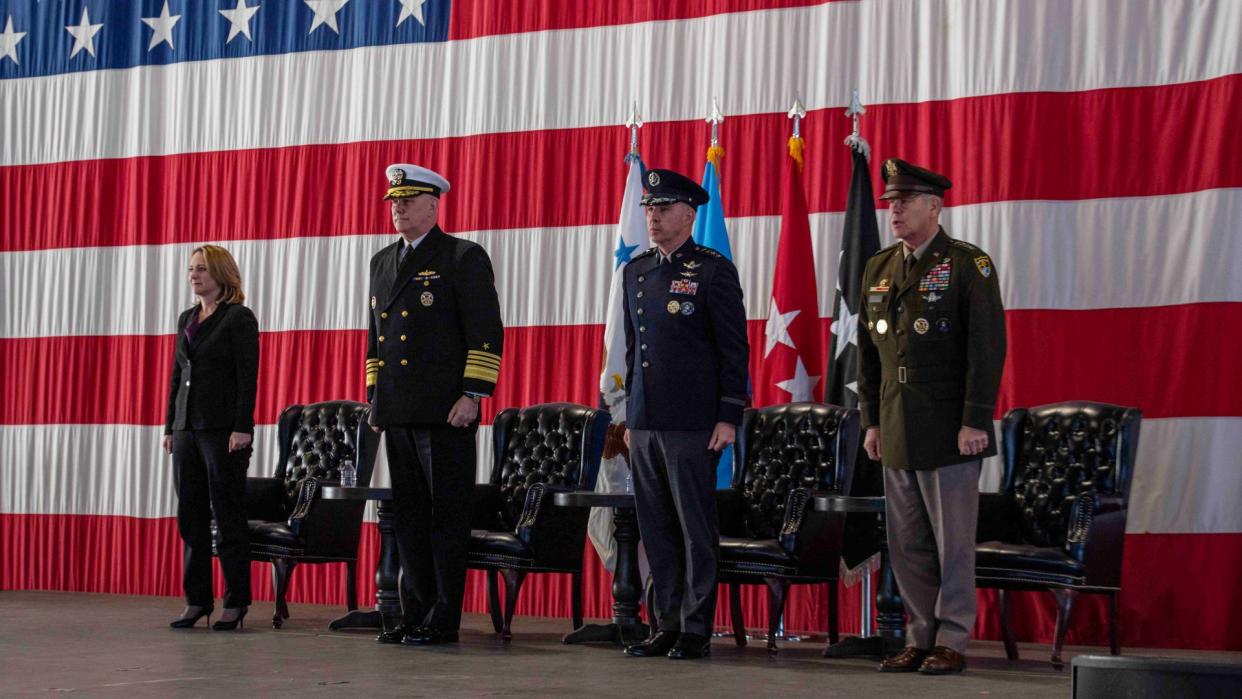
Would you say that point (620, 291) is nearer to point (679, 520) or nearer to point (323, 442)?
point (323, 442)

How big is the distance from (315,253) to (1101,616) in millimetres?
4017

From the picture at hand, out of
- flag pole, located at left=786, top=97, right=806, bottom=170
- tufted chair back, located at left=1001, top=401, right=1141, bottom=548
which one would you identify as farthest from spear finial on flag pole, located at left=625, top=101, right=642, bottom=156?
tufted chair back, located at left=1001, top=401, right=1141, bottom=548

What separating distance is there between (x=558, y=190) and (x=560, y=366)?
0.81 meters

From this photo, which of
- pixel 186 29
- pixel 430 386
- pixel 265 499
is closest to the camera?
pixel 430 386

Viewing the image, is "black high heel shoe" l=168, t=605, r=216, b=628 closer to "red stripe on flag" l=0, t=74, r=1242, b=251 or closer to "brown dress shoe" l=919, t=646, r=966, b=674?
"red stripe on flag" l=0, t=74, r=1242, b=251

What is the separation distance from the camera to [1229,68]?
Result: 19.5 feet

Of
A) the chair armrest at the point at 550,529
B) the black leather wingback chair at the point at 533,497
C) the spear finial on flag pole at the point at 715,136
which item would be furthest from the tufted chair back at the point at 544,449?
the spear finial on flag pole at the point at 715,136

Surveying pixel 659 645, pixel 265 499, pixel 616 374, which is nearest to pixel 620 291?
pixel 616 374

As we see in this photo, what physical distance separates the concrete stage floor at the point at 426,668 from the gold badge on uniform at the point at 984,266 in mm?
1202

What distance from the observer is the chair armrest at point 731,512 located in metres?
5.86

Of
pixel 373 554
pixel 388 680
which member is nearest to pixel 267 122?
pixel 373 554

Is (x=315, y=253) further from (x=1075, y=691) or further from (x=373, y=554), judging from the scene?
(x=1075, y=691)

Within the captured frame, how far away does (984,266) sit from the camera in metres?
4.78

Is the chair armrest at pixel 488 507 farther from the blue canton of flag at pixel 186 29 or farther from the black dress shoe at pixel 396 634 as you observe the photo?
the blue canton of flag at pixel 186 29
